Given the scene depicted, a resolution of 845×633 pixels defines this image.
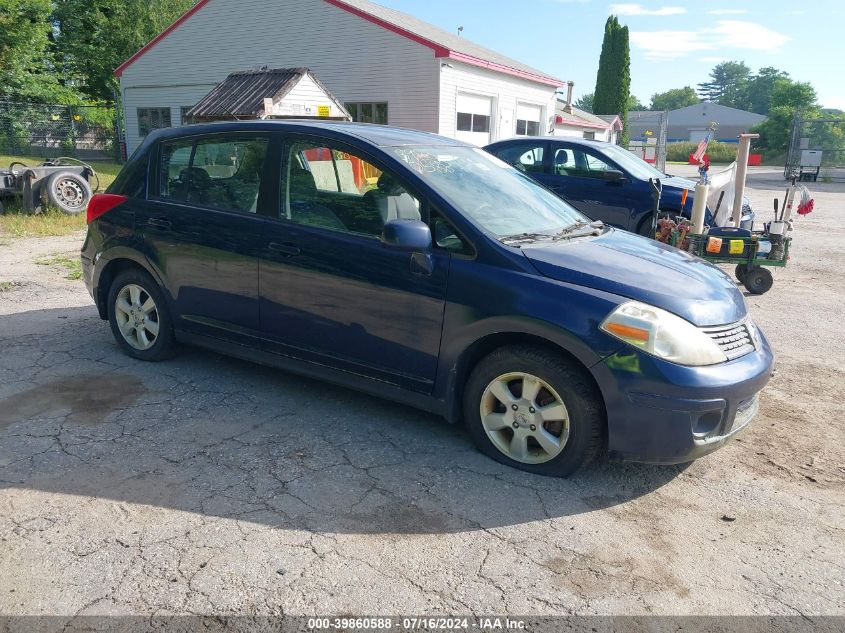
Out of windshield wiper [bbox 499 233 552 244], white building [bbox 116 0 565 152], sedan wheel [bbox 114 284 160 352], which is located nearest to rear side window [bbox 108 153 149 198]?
sedan wheel [bbox 114 284 160 352]

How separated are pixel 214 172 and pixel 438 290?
76.6 inches

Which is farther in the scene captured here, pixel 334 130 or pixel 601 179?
pixel 601 179

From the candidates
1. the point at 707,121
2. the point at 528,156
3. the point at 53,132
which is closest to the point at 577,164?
the point at 528,156

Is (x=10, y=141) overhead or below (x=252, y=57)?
below

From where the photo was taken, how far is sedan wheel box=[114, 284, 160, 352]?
4875mm

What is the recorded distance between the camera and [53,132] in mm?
28562

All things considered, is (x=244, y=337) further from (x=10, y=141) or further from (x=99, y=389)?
(x=10, y=141)

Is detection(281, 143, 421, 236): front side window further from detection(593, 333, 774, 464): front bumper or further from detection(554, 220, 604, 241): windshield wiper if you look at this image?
detection(593, 333, 774, 464): front bumper

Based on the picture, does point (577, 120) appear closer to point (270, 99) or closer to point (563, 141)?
point (270, 99)

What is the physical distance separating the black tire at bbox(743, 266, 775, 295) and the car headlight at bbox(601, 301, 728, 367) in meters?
5.17

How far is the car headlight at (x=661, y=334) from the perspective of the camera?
3115 mm

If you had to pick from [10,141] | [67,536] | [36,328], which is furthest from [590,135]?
[67,536]

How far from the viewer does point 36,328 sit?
583cm

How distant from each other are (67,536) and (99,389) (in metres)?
1.78
